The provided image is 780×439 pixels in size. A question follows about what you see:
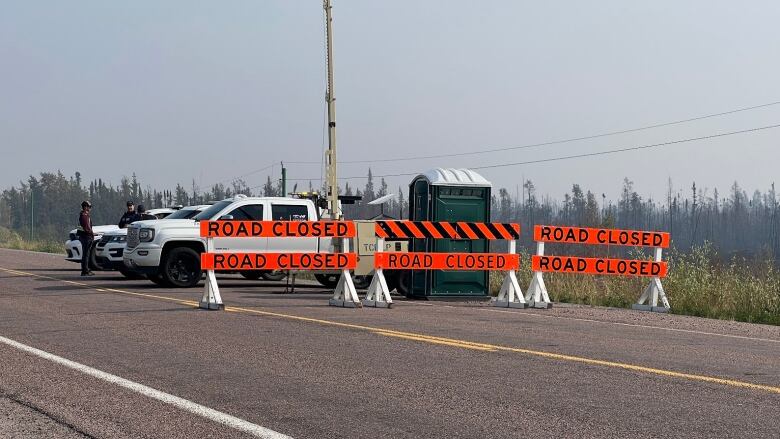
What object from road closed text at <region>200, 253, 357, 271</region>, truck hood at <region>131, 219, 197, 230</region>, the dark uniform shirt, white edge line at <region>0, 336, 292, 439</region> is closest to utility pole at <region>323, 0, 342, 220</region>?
truck hood at <region>131, 219, 197, 230</region>

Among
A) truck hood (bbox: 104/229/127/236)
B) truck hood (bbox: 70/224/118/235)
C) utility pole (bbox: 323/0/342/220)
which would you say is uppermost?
utility pole (bbox: 323/0/342/220)

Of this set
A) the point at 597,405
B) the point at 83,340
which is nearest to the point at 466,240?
the point at 83,340

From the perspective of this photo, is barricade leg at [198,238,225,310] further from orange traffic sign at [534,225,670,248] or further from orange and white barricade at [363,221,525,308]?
orange traffic sign at [534,225,670,248]

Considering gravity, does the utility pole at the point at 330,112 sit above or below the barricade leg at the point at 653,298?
above

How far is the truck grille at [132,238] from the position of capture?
22031 millimetres

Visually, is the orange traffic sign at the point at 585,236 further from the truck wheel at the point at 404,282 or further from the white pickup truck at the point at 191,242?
the white pickup truck at the point at 191,242

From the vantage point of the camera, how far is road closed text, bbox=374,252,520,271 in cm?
1728

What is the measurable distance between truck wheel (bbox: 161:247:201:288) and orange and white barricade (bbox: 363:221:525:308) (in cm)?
553

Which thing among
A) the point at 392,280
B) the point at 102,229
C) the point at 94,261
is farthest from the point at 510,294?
the point at 102,229

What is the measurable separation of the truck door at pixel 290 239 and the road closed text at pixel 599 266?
645 centimetres

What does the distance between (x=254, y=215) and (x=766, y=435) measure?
56.7 ft

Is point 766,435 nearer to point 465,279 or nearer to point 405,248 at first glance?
point 465,279

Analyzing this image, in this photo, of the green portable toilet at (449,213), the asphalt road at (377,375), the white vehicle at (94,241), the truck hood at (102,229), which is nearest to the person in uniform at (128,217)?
the white vehicle at (94,241)

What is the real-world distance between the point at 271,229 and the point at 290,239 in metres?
6.01
